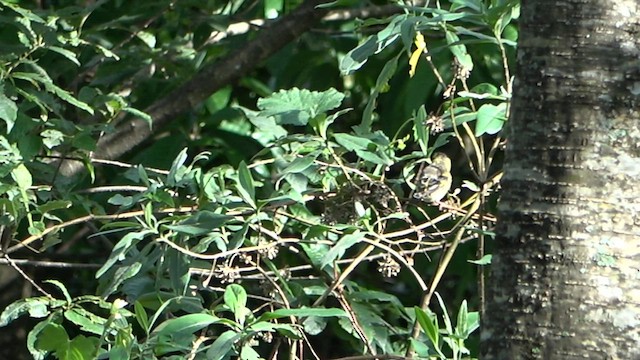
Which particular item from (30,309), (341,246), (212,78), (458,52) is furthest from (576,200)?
(212,78)

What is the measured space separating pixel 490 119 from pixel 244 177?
30 centimetres

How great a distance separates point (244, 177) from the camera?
1216 millimetres

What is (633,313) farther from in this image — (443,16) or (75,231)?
(75,231)

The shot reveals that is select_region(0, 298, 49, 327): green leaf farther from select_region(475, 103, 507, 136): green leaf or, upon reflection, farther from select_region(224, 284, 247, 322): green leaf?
select_region(475, 103, 507, 136): green leaf

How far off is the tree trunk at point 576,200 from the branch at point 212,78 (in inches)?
52.2

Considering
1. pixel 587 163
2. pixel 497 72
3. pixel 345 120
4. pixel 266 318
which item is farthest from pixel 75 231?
pixel 587 163

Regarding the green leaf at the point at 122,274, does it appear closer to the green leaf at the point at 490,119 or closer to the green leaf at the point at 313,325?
the green leaf at the point at 313,325

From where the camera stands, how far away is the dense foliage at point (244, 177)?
4.05 feet

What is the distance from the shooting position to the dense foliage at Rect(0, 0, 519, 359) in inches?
48.6

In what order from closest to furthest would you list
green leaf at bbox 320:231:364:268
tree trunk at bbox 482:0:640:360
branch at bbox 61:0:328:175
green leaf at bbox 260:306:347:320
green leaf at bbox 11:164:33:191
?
tree trunk at bbox 482:0:640:360 → green leaf at bbox 260:306:347:320 → green leaf at bbox 320:231:364:268 → green leaf at bbox 11:164:33:191 → branch at bbox 61:0:328:175

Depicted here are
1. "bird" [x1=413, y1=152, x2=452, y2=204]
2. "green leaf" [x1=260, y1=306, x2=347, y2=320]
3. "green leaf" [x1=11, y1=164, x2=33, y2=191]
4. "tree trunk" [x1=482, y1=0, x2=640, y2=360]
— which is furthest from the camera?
"green leaf" [x1=11, y1=164, x2=33, y2=191]

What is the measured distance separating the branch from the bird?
0.93 meters

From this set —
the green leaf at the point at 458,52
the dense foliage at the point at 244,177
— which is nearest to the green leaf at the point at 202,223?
the dense foliage at the point at 244,177

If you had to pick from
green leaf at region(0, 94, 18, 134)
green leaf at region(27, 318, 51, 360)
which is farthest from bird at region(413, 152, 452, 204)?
green leaf at region(0, 94, 18, 134)
